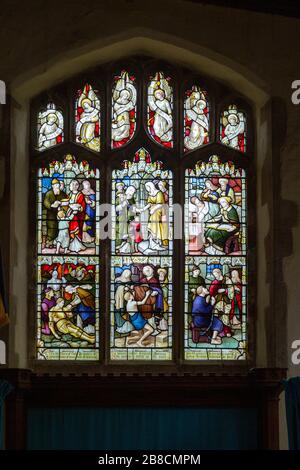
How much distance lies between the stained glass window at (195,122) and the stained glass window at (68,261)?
966mm

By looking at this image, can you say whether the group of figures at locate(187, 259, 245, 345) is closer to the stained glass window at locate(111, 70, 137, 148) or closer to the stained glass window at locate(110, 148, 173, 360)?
the stained glass window at locate(110, 148, 173, 360)

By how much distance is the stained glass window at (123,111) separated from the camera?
1499 cm

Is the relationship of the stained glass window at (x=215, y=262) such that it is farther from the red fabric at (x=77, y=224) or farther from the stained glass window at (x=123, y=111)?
the red fabric at (x=77, y=224)

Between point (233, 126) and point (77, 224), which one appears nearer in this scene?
point (77, 224)

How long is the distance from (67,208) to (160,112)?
51.9 inches

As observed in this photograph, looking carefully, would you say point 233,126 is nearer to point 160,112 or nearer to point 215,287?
point 160,112

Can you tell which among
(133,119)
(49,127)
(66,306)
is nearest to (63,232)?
(66,306)

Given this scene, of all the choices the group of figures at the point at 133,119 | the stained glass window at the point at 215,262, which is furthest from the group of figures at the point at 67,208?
the stained glass window at the point at 215,262

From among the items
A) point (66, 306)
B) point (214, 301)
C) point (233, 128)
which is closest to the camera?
Answer: point (66, 306)

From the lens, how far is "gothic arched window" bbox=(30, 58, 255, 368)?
14656 mm

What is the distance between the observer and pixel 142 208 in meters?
14.9

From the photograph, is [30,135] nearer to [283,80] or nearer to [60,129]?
[60,129]

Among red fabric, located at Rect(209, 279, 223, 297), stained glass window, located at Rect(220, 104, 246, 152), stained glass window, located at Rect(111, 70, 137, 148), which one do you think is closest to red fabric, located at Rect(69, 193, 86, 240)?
stained glass window, located at Rect(111, 70, 137, 148)

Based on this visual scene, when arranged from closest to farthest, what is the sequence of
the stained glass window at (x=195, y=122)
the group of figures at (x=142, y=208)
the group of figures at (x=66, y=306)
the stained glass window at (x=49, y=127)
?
1. the group of figures at (x=66, y=306)
2. the group of figures at (x=142, y=208)
3. the stained glass window at (x=49, y=127)
4. the stained glass window at (x=195, y=122)
